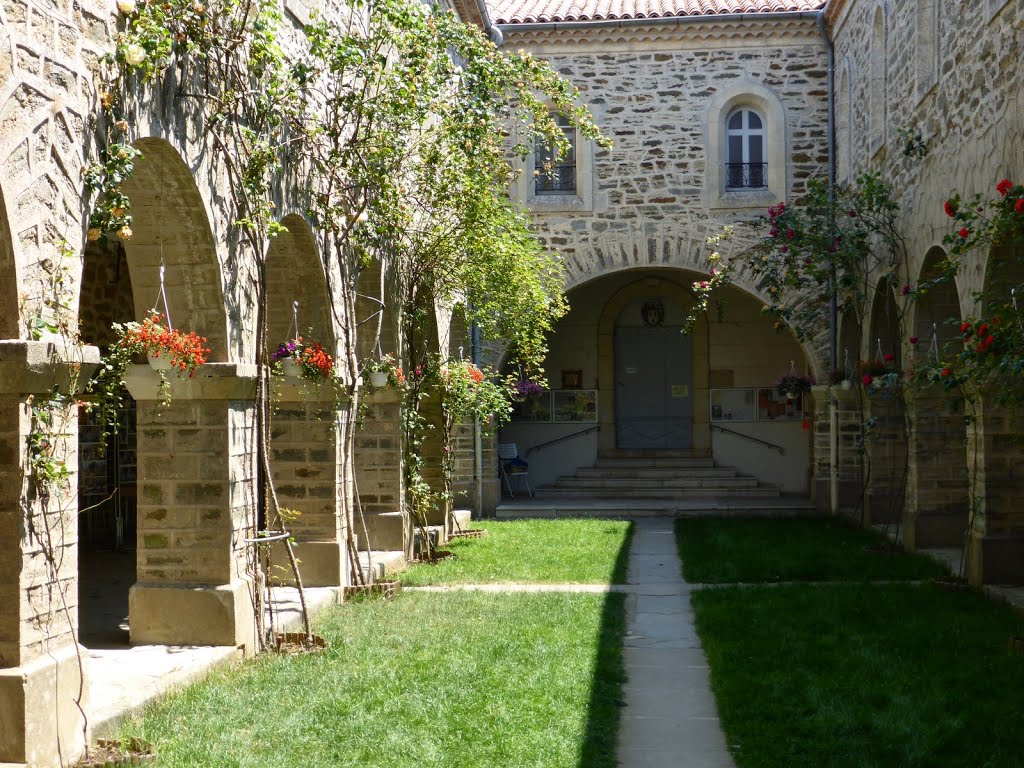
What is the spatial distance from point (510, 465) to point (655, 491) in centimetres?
212

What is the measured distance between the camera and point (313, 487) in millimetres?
8570

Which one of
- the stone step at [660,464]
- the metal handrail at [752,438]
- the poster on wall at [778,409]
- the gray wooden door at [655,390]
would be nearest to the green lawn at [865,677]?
the stone step at [660,464]

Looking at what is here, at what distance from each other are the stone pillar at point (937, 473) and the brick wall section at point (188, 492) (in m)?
7.04

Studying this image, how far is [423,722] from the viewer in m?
5.17

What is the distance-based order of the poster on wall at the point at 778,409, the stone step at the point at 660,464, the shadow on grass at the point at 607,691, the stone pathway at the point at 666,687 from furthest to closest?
A: the poster on wall at the point at 778,409 < the stone step at the point at 660,464 < the stone pathway at the point at 666,687 < the shadow on grass at the point at 607,691

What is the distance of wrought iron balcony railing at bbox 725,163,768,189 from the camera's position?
15133 millimetres

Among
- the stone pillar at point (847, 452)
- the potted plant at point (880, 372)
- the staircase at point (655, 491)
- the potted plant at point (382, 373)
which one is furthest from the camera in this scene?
the staircase at point (655, 491)

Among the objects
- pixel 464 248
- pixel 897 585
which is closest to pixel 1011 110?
pixel 897 585

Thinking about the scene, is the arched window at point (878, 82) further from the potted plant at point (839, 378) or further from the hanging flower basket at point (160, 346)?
the hanging flower basket at point (160, 346)

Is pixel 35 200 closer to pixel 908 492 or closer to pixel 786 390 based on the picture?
pixel 908 492

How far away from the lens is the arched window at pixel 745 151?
49.6ft

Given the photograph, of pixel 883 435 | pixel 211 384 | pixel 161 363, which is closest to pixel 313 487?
pixel 211 384

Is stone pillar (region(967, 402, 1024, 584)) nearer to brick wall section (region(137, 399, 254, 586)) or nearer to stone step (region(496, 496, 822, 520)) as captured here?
brick wall section (region(137, 399, 254, 586))

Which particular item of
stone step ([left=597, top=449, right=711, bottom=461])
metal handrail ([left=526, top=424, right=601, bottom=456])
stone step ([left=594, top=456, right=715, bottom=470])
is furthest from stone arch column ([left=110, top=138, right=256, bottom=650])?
stone step ([left=597, top=449, right=711, bottom=461])
